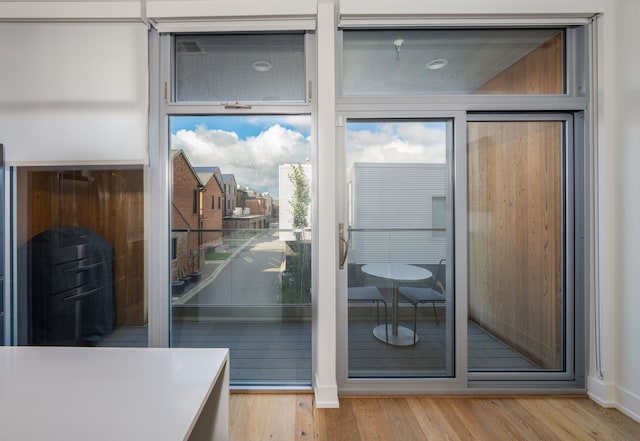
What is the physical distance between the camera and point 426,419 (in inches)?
72.7

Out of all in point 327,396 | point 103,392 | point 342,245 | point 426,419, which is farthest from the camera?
point 342,245

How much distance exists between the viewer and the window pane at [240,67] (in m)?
2.12

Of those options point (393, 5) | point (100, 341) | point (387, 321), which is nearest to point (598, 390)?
point (387, 321)

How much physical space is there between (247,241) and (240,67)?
1210mm

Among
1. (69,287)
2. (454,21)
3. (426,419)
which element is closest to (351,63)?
(454,21)

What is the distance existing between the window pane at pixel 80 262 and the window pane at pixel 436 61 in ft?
5.78

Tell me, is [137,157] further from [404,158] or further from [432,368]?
[432,368]

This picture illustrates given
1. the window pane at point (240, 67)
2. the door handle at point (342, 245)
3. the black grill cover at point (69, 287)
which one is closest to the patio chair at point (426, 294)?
the door handle at point (342, 245)

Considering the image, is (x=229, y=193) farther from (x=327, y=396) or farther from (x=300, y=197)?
(x=327, y=396)

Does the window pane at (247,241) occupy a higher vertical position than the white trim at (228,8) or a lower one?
lower

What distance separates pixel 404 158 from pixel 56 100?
2.38m

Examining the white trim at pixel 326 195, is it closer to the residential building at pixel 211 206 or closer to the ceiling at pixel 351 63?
the ceiling at pixel 351 63

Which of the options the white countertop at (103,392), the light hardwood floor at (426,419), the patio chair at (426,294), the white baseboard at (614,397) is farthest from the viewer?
the patio chair at (426,294)

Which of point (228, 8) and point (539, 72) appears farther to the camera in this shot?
point (539, 72)
